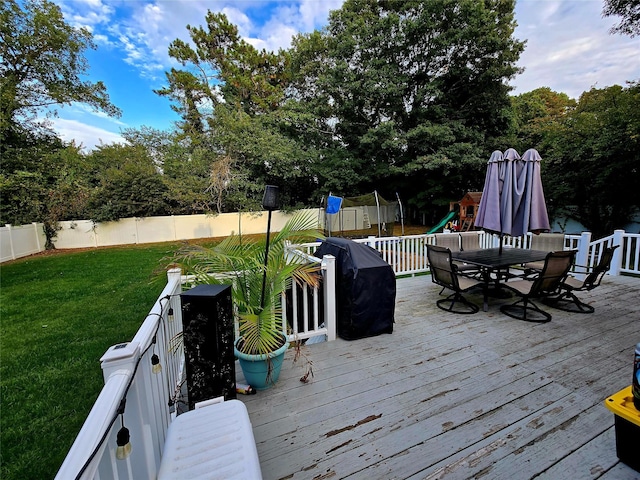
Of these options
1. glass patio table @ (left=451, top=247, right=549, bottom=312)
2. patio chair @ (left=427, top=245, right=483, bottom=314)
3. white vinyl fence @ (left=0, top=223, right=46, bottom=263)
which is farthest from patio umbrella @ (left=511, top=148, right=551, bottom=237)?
white vinyl fence @ (left=0, top=223, right=46, bottom=263)

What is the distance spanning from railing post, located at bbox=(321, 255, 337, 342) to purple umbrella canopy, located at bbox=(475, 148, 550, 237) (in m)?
2.63

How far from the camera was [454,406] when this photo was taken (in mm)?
2184

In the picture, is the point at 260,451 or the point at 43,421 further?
the point at 43,421

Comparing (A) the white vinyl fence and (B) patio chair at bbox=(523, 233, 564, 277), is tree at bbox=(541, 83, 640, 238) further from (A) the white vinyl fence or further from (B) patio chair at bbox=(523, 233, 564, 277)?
(A) the white vinyl fence

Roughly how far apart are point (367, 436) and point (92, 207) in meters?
14.8

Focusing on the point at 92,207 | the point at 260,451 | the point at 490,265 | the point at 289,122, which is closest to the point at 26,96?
the point at 92,207

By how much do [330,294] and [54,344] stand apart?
146 inches

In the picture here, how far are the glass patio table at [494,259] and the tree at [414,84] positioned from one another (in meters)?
9.62

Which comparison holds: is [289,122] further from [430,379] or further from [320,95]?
[430,379]

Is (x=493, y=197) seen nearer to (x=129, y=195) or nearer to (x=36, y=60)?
(x=36, y=60)

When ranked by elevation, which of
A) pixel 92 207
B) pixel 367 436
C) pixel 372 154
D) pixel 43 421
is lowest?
pixel 43 421

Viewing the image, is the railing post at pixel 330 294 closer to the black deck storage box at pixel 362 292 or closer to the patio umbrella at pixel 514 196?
the black deck storage box at pixel 362 292

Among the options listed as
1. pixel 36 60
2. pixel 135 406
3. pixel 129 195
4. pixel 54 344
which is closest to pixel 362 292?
pixel 135 406

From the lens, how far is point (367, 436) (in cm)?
193
